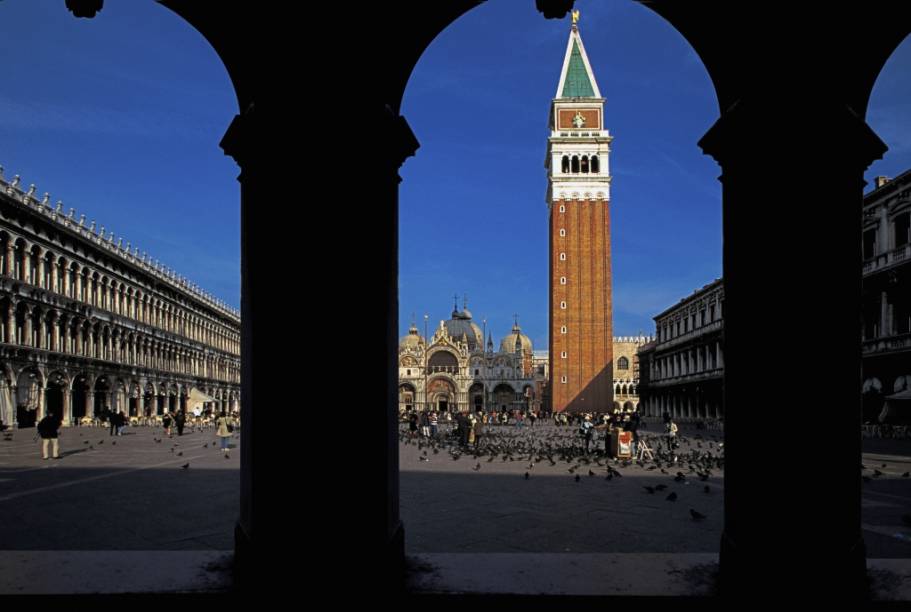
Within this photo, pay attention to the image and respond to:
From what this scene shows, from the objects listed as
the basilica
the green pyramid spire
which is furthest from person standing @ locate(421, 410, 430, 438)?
the basilica

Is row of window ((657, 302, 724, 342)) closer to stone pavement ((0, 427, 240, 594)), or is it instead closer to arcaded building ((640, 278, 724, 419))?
arcaded building ((640, 278, 724, 419))

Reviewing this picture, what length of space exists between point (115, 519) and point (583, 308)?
5924 centimetres

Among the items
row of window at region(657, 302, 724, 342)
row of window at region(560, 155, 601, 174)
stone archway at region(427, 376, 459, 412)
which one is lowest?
stone archway at region(427, 376, 459, 412)

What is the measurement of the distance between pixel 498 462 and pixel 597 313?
167ft

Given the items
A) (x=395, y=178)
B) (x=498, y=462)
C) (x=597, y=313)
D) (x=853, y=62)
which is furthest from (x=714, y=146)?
(x=597, y=313)

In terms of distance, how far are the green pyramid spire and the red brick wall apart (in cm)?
1059

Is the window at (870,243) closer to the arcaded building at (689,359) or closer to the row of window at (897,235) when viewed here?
the row of window at (897,235)

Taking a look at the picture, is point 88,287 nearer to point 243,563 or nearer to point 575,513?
point 575,513

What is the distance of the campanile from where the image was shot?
6462 centimetres

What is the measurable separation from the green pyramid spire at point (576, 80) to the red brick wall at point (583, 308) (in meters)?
10.6

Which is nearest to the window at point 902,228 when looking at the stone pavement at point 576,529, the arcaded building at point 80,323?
the stone pavement at point 576,529

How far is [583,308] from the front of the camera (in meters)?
65.4

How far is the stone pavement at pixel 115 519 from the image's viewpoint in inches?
144

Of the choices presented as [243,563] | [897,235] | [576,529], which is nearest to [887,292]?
[897,235]
